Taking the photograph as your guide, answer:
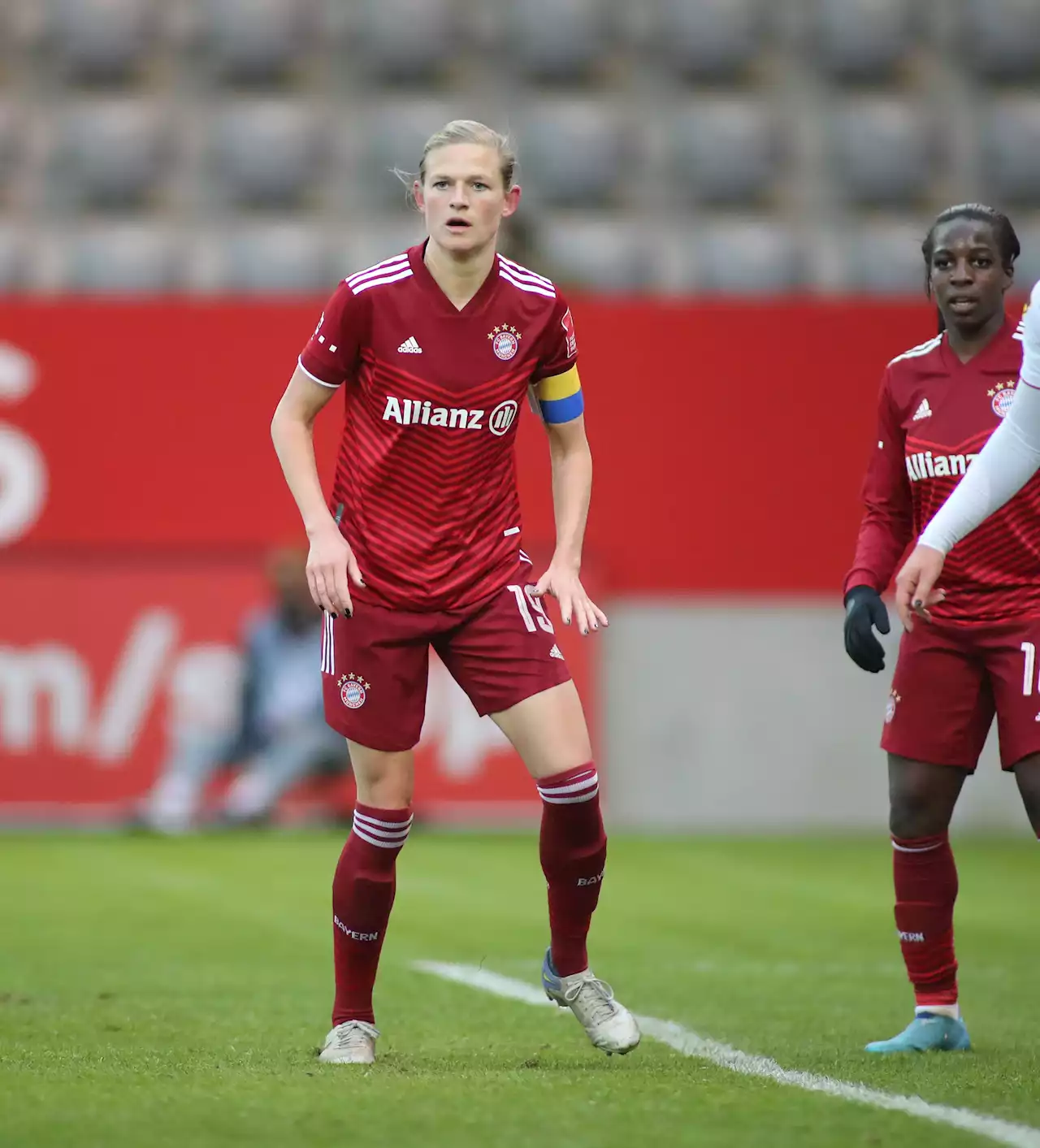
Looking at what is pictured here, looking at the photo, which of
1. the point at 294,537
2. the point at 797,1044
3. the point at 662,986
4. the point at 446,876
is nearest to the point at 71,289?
the point at 294,537

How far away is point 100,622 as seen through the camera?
38.7 ft

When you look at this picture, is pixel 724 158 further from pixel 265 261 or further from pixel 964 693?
pixel 964 693

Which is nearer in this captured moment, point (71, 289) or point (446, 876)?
point (446, 876)

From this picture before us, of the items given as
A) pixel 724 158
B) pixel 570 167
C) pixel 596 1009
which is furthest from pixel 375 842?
pixel 724 158

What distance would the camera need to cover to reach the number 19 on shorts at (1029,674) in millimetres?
4906

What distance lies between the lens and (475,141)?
15.2 ft

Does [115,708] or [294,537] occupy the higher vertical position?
A: [294,537]

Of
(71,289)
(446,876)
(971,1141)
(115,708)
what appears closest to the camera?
(971,1141)

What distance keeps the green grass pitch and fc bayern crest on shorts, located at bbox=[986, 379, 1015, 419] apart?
150cm

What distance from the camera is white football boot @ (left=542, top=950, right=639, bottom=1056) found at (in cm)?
466

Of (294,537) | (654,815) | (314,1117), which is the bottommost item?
(654,815)

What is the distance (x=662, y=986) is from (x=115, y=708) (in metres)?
6.12

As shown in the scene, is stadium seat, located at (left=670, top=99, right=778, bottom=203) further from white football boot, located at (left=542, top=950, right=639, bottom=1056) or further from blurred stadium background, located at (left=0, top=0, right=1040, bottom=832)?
white football boot, located at (left=542, top=950, right=639, bottom=1056)

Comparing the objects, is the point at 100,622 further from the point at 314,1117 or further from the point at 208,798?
the point at 314,1117
